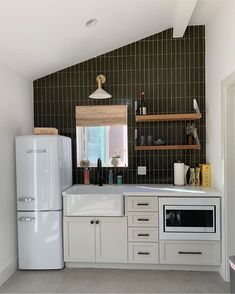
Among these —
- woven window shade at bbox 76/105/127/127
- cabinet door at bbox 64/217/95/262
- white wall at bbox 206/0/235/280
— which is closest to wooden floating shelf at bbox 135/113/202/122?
white wall at bbox 206/0/235/280

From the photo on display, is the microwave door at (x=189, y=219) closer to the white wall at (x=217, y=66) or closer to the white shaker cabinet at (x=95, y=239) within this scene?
the white wall at (x=217, y=66)

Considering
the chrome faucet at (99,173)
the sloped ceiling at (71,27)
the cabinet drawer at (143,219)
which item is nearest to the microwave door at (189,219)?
the cabinet drawer at (143,219)

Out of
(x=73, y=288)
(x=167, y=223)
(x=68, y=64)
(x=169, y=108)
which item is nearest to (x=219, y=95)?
(x=169, y=108)

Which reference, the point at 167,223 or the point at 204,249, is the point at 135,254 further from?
the point at 204,249

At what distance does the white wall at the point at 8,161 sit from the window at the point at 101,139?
87cm

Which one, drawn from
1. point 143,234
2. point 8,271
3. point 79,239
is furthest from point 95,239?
point 8,271

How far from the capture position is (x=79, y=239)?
11.9ft

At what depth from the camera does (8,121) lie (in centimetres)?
344

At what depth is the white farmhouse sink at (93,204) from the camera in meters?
3.55

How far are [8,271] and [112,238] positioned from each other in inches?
47.1

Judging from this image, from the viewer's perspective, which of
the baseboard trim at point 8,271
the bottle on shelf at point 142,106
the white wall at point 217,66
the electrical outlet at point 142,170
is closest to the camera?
the white wall at point 217,66

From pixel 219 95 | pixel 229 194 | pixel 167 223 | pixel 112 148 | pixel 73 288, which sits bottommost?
pixel 73 288

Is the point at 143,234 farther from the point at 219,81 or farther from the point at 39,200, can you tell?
the point at 219,81

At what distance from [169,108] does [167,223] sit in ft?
5.06
